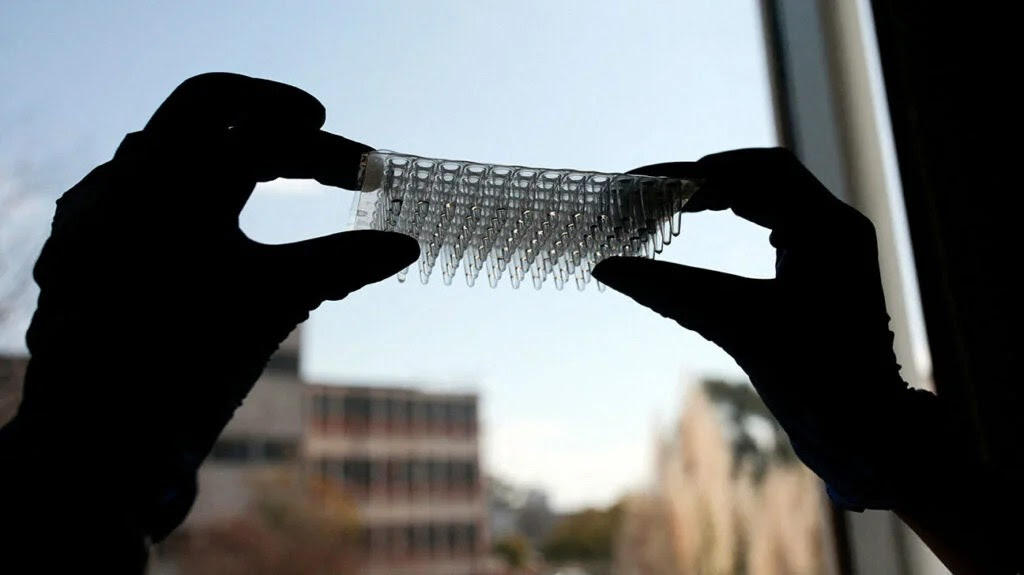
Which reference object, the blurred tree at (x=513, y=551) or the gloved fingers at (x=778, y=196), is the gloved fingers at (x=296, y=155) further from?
the blurred tree at (x=513, y=551)

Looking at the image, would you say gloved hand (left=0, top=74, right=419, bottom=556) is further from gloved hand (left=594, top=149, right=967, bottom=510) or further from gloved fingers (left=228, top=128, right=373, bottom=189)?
gloved hand (left=594, top=149, right=967, bottom=510)

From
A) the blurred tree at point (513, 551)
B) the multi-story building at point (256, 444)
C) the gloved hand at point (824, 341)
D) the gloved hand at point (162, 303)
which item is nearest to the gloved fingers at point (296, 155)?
the gloved hand at point (162, 303)

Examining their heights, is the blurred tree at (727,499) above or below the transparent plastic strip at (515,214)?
below

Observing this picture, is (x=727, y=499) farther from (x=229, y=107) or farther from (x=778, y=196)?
(x=229, y=107)

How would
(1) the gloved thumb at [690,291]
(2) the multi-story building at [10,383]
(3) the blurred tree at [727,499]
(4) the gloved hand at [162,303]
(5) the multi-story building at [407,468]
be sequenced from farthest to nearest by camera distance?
(3) the blurred tree at [727,499] < (5) the multi-story building at [407,468] < (2) the multi-story building at [10,383] < (1) the gloved thumb at [690,291] < (4) the gloved hand at [162,303]

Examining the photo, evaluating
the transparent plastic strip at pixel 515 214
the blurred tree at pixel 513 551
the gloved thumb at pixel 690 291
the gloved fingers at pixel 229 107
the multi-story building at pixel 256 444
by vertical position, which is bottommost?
the blurred tree at pixel 513 551

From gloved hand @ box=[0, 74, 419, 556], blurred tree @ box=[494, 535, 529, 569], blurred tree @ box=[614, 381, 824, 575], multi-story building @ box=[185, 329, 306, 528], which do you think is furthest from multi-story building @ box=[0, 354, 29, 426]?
blurred tree @ box=[614, 381, 824, 575]

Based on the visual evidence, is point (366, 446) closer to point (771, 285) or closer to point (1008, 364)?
point (771, 285)
